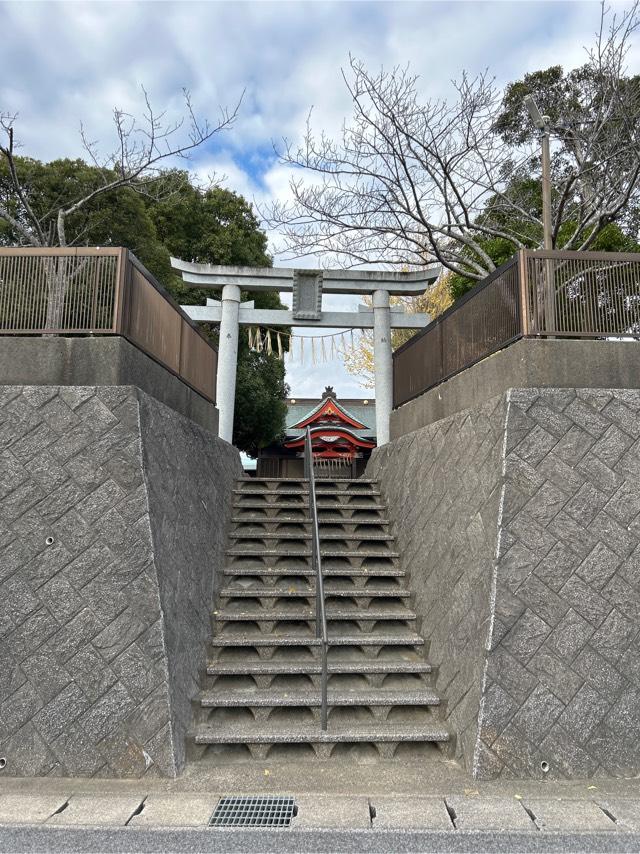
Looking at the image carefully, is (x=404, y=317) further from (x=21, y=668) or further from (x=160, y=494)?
(x=21, y=668)

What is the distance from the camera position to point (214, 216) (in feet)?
47.7

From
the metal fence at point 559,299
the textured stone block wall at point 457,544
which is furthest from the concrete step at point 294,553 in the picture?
the metal fence at point 559,299

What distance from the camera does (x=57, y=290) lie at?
453 cm

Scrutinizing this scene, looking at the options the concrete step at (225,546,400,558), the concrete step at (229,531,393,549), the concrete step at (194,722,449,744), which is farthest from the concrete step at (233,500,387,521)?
the concrete step at (194,722,449,744)

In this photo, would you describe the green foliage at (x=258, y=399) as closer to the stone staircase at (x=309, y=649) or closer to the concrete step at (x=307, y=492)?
the concrete step at (x=307, y=492)

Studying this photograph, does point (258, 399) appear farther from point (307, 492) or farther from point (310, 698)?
point (310, 698)

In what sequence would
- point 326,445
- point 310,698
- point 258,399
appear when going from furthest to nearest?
point 326,445, point 258,399, point 310,698

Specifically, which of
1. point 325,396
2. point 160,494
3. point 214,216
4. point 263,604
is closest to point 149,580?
point 160,494

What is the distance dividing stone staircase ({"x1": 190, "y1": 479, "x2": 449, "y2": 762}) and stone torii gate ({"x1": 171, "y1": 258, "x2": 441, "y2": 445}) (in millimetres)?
3268

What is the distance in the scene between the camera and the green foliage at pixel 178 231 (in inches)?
421

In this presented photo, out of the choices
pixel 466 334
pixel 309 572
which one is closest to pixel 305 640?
pixel 309 572

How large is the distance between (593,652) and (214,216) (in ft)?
45.4

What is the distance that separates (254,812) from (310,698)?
42.2 inches

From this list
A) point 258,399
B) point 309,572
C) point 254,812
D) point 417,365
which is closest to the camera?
point 254,812
